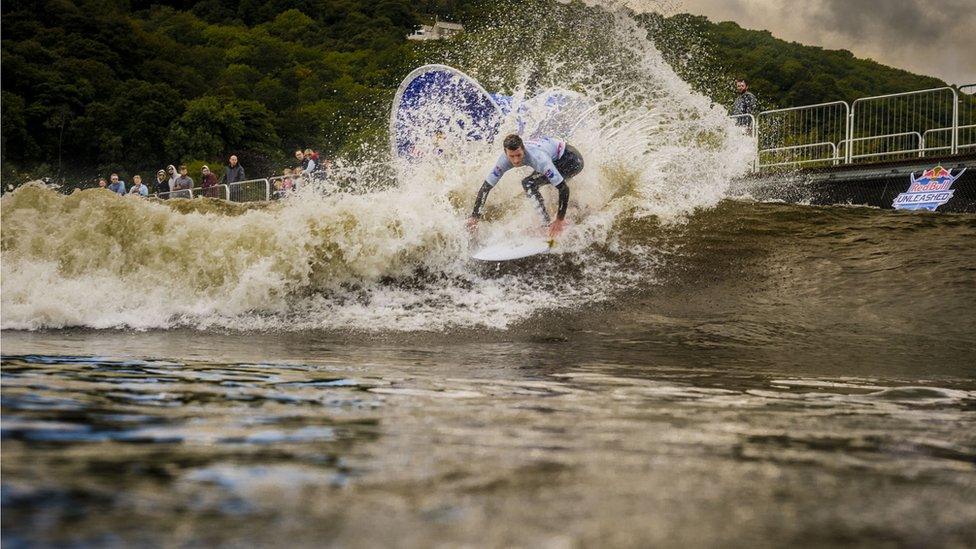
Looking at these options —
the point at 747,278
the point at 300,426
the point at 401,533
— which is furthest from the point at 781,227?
the point at 401,533

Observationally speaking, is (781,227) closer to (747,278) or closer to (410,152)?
(747,278)

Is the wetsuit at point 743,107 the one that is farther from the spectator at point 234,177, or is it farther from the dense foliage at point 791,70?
the dense foliage at point 791,70

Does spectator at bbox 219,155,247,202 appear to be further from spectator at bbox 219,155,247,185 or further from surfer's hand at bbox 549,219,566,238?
surfer's hand at bbox 549,219,566,238

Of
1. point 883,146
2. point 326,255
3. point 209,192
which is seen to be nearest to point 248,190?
point 209,192

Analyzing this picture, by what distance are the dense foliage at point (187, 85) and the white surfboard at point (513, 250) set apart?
1424 inches

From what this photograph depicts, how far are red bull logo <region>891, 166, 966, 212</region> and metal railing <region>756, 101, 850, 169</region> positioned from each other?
1765 mm

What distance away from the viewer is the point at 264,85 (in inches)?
3270

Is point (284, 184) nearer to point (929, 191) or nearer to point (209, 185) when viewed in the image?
point (209, 185)

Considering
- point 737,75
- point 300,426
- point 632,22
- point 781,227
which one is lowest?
point 300,426

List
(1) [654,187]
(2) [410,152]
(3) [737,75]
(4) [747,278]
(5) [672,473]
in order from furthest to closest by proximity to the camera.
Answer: (3) [737,75]
(2) [410,152]
(1) [654,187]
(4) [747,278]
(5) [672,473]

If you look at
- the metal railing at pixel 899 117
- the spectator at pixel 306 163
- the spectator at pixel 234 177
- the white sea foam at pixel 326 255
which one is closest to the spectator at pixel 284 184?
the spectator at pixel 306 163

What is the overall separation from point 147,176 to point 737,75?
143 ft

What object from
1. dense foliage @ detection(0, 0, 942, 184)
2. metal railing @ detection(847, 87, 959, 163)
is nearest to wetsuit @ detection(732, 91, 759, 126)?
metal railing @ detection(847, 87, 959, 163)

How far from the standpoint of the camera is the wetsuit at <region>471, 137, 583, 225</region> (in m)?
10.9
